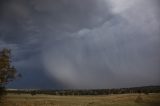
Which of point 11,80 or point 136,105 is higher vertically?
point 11,80

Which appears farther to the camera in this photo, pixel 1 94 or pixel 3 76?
pixel 1 94

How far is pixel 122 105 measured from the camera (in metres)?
62.4

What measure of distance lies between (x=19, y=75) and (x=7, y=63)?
339cm

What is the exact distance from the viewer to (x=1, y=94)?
69.8 meters

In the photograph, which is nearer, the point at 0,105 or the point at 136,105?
the point at 136,105

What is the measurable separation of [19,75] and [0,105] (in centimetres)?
753

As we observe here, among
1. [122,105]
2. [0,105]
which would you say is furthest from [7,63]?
[122,105]

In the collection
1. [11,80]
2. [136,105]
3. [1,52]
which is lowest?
[136,105]

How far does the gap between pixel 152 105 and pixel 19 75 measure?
26248 millimetres

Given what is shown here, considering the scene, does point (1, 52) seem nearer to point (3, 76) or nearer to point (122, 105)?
point (3, 76)

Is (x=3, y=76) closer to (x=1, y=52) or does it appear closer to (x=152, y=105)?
(x=1, y=52)

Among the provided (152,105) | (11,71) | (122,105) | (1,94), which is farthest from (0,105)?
(152,105)

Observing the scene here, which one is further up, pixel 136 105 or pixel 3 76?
pixel 3 76

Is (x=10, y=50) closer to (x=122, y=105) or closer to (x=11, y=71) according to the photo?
(x=11, y=71)
